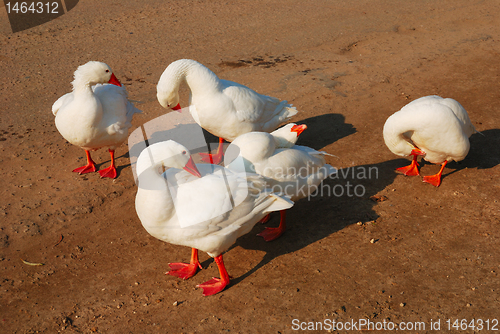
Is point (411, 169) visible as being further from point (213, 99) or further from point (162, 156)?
point (162, 156)

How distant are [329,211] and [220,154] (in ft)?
6.74

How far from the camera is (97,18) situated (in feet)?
35.2

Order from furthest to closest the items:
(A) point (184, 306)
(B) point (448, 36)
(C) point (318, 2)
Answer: (C) point (318, 2)
(B) point (448, 36)
(A) point (184, 306)

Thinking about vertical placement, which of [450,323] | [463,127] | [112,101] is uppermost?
[112,101]

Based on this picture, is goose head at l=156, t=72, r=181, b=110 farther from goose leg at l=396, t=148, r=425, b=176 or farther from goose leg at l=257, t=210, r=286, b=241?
goose leg at l=396, t=148, r=425, b=176

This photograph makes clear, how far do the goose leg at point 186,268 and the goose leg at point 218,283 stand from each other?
0.23m

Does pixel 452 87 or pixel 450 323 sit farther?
pixel 452 87

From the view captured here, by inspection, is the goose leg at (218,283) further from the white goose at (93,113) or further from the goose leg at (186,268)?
the white goose at (93,113)

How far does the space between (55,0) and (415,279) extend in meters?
12.5

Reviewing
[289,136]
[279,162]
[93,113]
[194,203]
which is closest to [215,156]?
[289,136]

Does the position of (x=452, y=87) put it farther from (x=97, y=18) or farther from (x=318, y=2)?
(x=97, y=18)

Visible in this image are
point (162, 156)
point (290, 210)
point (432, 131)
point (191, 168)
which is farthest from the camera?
point (290, 210)

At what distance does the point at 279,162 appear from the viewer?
4.40m

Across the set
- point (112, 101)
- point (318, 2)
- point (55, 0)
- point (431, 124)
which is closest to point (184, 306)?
point (112, 101)
